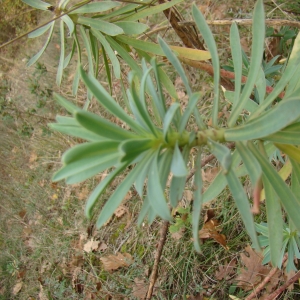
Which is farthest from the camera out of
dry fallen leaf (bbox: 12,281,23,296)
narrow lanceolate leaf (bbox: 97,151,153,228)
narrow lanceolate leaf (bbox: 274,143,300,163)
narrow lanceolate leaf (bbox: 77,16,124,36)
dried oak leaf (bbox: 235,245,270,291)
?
dry fallen leaf (bbox: 12,281,23,296)

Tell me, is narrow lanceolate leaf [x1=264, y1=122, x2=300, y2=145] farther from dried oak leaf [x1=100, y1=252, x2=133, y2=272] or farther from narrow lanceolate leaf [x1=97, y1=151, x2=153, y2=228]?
dried oak leaf [x1=100, y1=252, x2=133, y2=272]

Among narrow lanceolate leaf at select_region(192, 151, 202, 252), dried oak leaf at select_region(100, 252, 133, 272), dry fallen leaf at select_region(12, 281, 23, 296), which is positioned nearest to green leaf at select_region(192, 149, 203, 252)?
narrow lanceolate leaf at select_region(192, 151, 202, 252)

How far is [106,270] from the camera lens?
2.82 m

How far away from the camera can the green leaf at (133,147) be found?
1.87 ft

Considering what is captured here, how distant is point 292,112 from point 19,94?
4.41 metres

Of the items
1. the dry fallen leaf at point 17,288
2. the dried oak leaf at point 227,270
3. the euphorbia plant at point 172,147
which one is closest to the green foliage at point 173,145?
the euphorbia plant at point 172,147

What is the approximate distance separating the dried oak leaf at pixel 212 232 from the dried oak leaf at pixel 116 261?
76 centimetres

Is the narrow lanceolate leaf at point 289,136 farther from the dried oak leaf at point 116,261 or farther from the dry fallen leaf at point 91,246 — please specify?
the dry fallen leaf at point 91,246

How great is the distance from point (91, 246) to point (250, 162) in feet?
8.74

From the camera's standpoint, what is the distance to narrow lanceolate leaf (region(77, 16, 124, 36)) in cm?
108

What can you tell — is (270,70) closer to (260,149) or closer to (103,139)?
(260,149)

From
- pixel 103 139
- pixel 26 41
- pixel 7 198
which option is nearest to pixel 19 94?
pixel 26 41

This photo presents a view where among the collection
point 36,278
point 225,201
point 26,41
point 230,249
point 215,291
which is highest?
point 26,41

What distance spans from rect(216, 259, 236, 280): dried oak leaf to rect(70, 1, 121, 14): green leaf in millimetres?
1506
